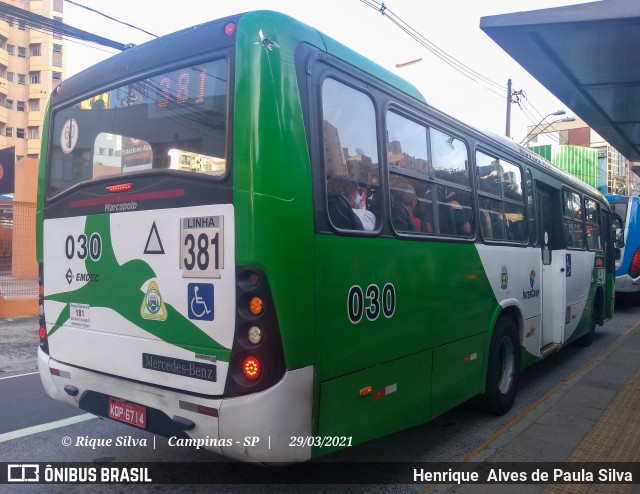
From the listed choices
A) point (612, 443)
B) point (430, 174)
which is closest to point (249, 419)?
point (430, 174)

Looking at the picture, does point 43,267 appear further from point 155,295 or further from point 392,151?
point 392,151

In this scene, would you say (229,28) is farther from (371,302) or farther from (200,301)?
(371,302)

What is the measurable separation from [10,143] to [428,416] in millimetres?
58014

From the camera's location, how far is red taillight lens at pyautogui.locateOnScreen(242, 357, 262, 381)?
3.20 m

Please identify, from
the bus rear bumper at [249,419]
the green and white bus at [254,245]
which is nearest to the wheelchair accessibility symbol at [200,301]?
the green and white bus at [254,245]

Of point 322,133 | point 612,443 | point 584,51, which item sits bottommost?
point 612,443

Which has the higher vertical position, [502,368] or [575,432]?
[502,368]

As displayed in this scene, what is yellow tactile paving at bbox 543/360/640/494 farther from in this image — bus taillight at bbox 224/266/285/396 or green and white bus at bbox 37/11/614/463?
bus taillight at bbox 224/266/285/396

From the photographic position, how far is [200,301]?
344 centimetres

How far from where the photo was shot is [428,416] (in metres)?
4.57

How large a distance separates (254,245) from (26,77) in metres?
61.0

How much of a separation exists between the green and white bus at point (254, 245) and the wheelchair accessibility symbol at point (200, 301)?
12mm

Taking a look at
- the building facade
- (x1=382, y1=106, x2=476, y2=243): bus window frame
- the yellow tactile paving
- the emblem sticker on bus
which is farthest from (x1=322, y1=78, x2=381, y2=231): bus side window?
the building facade

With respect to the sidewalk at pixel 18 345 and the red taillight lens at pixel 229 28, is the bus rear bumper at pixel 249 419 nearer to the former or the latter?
the red taillight lens at pixel 229 28
